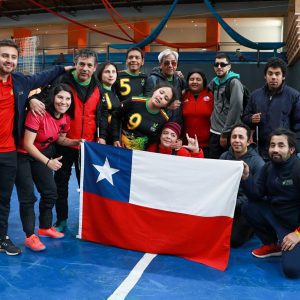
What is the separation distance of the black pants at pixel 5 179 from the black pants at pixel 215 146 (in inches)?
74.9

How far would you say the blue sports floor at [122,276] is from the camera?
2588 millimetres

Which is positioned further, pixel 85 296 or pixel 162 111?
pixel 162 111

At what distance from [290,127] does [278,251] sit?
1.17 m

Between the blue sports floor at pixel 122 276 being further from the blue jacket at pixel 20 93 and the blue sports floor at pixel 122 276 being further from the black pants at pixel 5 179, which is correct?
the blue jacket at pixel 20 93

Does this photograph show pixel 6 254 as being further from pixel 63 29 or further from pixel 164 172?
pixel 63 29

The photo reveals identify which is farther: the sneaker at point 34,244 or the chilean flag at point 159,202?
the sneaker at point 34,244

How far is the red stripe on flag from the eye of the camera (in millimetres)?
3098

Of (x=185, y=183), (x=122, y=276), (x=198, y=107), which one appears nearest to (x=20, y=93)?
(x=185, y=183)

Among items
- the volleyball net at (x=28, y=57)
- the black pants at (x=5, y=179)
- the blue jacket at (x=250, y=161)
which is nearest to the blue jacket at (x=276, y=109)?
the blue jacket at (x=250, y=161)

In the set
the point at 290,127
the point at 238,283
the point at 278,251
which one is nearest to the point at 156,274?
the point at 238,283

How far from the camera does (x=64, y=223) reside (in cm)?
387

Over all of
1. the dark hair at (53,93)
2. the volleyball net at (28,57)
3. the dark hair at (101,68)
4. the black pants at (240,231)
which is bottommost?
the black pants at (240,231)

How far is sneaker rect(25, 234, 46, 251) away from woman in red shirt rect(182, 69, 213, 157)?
179 cm

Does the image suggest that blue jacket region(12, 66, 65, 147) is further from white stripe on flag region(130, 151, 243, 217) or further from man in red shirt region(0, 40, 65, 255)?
white stripe on flag region(130, 151, 243, 217)
